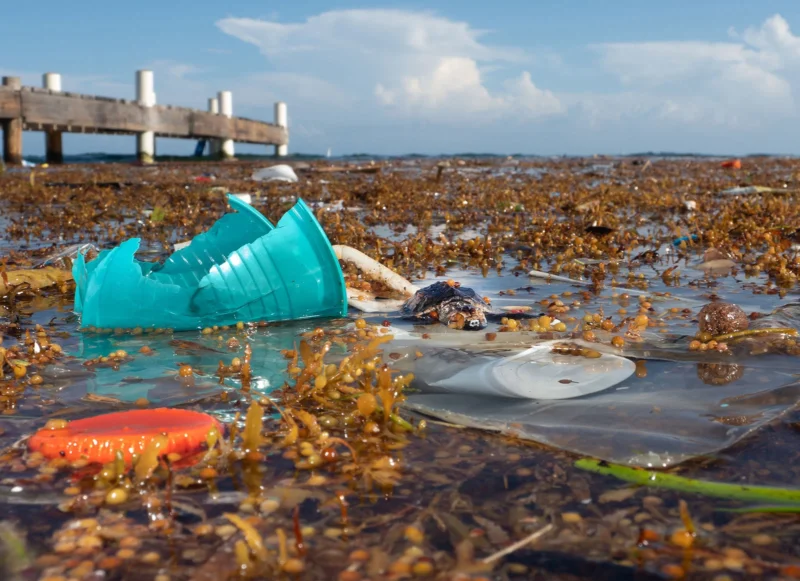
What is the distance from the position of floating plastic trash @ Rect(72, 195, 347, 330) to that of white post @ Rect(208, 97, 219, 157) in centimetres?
2649

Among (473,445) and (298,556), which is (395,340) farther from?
(298,556)

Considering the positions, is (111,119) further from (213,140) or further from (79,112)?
(213,140)

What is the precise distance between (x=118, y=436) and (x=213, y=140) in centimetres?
2954

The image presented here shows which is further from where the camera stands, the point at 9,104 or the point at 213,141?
the point at 213,141

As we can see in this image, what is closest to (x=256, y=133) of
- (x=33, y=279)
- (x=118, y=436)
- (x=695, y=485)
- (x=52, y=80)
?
(x=52, y=80)

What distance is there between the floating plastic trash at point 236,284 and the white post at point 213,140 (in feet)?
86.9

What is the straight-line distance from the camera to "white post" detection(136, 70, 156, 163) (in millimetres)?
22562

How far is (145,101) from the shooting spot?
22672 mm

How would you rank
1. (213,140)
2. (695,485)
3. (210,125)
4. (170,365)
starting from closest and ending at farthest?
(695,485) < (170,365) < (210,125) < (213,140)

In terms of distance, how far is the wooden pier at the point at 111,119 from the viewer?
18359 mm

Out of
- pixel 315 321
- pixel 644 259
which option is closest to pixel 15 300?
pixel 315 321

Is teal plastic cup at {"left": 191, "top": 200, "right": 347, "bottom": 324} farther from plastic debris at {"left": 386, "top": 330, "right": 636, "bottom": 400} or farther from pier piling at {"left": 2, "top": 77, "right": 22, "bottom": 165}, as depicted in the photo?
pier piling at {"left": 2, "top": 77, "right": 22, "bottom": 165}

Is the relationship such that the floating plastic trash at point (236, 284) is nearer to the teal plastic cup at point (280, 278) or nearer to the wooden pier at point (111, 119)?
the teal plastic cup at point (280, 278)

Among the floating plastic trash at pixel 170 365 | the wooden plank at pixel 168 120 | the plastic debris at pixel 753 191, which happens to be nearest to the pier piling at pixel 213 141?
the wooden plank at pixel 168 120
